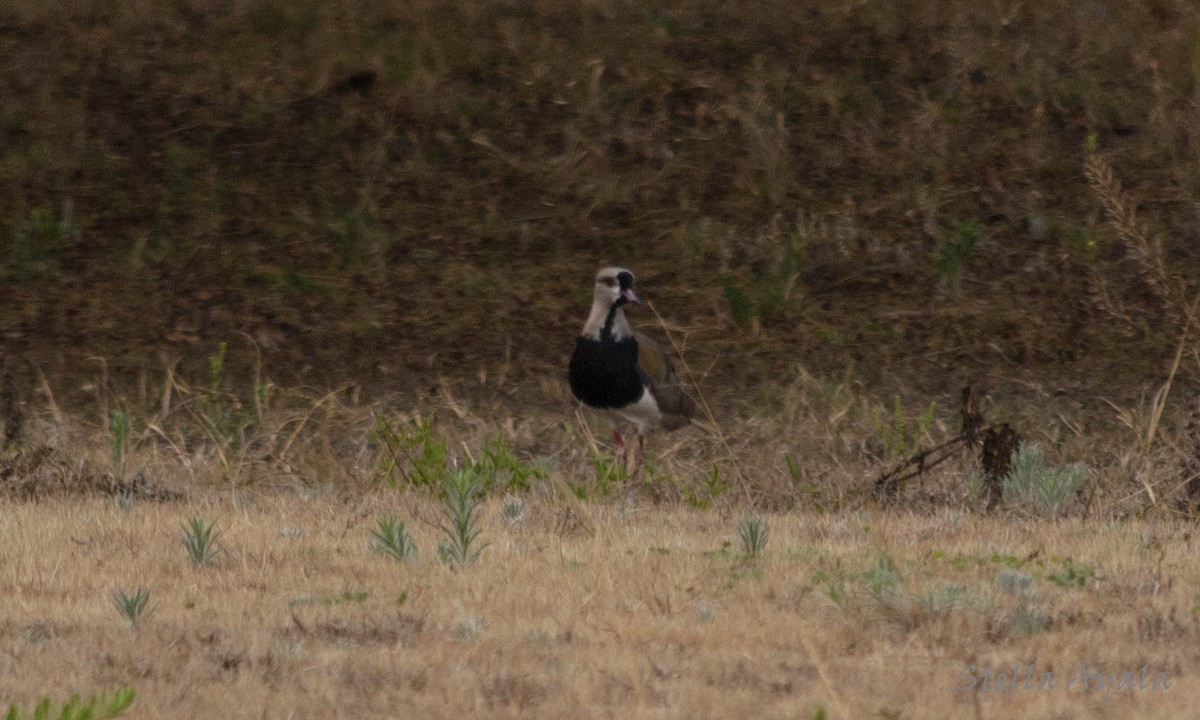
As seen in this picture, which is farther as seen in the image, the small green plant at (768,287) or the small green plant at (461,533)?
the small green plant at (768,287)

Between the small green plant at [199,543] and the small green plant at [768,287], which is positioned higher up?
the small green plant at [199,543]

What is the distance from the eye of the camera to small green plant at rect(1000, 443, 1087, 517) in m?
6.94

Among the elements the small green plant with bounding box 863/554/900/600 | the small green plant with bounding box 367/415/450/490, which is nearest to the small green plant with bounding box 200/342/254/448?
the small green plant with bounding box 367/415/450/490

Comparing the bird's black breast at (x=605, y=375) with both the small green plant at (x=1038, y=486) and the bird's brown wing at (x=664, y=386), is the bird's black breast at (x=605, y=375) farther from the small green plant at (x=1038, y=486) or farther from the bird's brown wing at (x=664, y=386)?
the small green plant at (x=1038, y=486)

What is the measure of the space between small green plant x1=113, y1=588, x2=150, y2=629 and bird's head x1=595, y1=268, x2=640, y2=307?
3.82m

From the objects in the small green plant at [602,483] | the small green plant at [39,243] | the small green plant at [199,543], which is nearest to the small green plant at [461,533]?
the small green plant at [199,543]

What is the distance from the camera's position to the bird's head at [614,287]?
27.1ft

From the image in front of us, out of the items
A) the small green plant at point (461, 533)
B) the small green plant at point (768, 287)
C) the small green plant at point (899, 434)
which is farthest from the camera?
the small green plant at point (768, 287)

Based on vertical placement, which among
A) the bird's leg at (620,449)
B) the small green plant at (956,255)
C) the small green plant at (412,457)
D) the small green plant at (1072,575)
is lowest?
the bird's leg at (620,449)

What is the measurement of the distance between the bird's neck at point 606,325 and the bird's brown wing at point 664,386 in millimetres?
168

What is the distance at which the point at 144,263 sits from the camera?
10883 mm

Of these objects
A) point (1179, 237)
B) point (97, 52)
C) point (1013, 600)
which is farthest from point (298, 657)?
point (97, 52)

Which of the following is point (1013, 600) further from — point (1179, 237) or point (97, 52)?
point (97, 52)

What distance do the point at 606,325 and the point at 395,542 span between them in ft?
9.26
